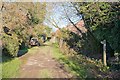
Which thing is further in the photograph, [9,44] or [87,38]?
[87,38]

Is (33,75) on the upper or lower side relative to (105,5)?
lower

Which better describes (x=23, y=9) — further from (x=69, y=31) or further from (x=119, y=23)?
(x=69, y=31)

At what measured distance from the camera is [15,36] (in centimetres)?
1505

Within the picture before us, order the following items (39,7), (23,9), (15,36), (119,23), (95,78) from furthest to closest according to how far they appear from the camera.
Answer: (39,7), (23,9), (15,36), (119,23), (95,78)

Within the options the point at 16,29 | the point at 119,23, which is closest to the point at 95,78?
the point at 119,23

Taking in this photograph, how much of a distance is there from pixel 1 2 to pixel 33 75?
4.25 meters

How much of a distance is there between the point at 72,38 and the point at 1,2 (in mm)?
14910

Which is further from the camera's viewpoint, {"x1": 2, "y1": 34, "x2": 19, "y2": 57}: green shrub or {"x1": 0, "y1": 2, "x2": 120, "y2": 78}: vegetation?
{"x1": 2, "y1": 34, "x2": 19, "y2": 57}: green shrub

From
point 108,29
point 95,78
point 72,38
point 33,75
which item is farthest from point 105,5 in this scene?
point 72,38

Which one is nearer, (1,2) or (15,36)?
(1,2)

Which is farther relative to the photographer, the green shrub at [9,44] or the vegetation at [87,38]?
the green shrub at [9,44]

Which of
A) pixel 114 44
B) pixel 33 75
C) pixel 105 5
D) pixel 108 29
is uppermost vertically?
pixel 105 5

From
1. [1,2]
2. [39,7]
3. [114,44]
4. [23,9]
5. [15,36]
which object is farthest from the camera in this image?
[39,7]

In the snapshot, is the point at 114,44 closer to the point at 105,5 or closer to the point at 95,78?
the point at 105,5
